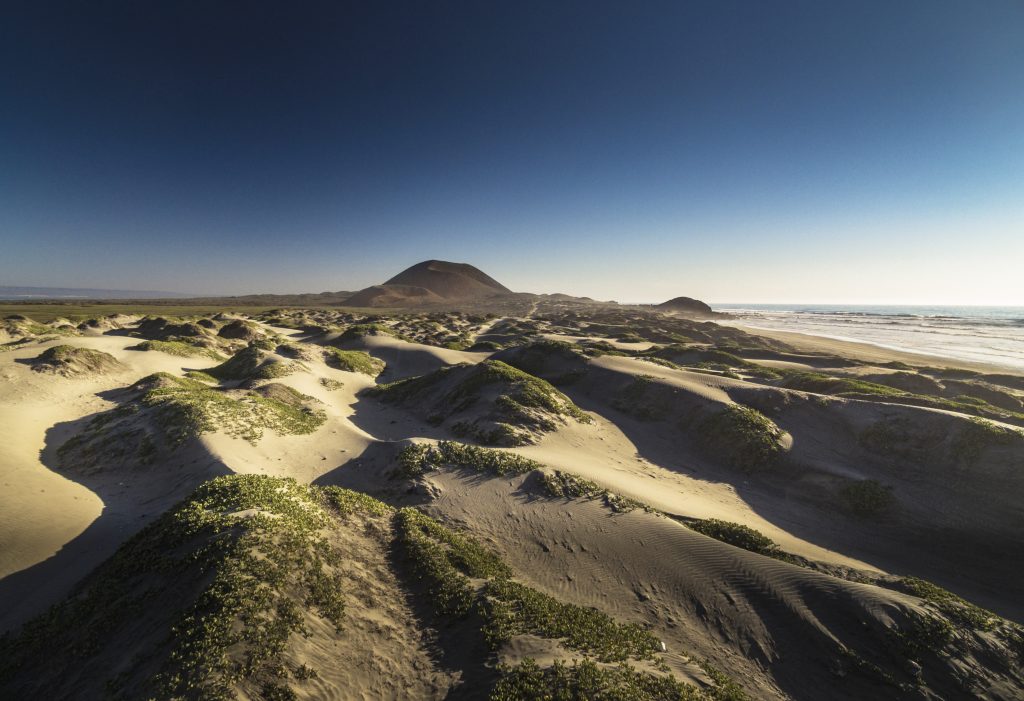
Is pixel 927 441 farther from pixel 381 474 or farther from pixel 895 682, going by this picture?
pixel 381 474

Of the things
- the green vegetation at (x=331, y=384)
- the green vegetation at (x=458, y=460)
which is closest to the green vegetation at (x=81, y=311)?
the green vegetation at (x=331, y=384)

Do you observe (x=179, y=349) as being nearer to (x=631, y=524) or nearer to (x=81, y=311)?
(x=631, y=524)

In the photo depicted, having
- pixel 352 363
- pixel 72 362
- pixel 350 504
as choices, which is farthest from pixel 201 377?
pixel 350 504

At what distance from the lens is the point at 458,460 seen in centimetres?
1450

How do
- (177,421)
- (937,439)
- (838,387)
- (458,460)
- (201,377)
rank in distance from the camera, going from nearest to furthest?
(458,460) → (177,421) → (937,439) → (838,387) → (201,377)

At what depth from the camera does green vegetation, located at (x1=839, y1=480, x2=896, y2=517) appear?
13.9m

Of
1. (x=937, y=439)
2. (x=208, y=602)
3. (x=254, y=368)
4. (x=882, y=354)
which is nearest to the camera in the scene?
(x=208, y=602)

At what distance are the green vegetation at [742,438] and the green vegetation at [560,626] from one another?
502 inches

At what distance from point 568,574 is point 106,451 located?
1755cm

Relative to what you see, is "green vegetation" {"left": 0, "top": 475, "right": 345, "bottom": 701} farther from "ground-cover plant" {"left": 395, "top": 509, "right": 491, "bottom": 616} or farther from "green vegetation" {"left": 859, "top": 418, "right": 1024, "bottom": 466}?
"green vegetation" {"left": 859, "top": 418, "right": 1024, "bottom": 466}

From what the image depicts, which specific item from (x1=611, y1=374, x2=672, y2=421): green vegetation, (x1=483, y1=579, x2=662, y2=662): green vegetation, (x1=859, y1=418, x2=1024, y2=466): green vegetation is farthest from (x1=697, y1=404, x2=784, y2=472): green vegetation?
(x1=483, y1=579, x2=662, y2=662): green vegetation

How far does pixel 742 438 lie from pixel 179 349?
44171mm

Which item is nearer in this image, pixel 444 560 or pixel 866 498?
pixel 444 560

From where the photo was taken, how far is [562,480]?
13445 millimetres
